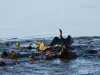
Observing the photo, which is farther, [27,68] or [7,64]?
[7,64]

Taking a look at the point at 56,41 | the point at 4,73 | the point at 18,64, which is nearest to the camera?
the point at 4,73

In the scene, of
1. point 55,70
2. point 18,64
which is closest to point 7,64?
point 18,64

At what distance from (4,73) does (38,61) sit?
11.5 m

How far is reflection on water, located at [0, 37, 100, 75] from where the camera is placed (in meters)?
49.1

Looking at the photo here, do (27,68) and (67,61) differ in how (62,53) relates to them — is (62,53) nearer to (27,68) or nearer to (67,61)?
(67,61)

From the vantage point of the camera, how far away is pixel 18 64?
58.5 meters

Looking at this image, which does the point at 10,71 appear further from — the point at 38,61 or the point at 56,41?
the point at 56,41

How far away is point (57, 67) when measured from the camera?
2109 inches

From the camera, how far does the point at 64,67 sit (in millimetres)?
53656

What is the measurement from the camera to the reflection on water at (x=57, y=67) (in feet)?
161

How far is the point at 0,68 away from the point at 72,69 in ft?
29.7

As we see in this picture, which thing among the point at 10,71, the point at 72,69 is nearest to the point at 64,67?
the point at 72,69

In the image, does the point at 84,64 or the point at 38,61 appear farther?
the point at 38,61

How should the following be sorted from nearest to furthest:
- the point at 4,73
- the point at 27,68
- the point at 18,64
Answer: the point at 4,73
the point at 27,68
the point at 18,64
